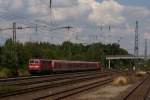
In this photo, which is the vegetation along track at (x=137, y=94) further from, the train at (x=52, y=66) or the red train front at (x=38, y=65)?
the train at (x=52, y=66)

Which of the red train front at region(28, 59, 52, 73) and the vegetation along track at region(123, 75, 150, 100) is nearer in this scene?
the vegetation along track at region(123, 75, 150, 100)

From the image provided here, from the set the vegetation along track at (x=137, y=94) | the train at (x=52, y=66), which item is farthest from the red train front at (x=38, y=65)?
the vegetation along track at (x=137, y=94)

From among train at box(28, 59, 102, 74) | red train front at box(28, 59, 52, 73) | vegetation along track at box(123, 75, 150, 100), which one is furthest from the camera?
train at box(28, 59, 102, 74)

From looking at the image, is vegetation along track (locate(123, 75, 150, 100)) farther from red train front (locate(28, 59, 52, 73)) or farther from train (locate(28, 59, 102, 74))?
train (locate(28, 59, 102, 74))

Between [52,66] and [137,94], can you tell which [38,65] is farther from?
[137,94]

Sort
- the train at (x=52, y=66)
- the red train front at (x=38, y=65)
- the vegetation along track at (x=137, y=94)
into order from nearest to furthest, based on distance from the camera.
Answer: the vegetation along track at (x=137, y=94)
the red train front at (x=38, y=65)
the train at (x=52, y=66)

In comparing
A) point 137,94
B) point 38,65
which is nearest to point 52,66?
point 38,65

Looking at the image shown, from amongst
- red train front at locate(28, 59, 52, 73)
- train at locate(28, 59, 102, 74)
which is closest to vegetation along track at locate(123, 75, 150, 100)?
red train front at locate(28, 59, 52, 73)

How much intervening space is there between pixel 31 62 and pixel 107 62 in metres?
103

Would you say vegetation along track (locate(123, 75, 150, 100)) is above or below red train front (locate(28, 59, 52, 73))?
below

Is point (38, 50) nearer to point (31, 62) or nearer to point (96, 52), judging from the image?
point (31, 62)

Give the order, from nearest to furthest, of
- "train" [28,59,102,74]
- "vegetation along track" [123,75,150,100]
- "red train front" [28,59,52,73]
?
1. "vegetation along track" [123,75,150,100]
2. "red train front" [28,59,52,73]
3. "train" [28,59,102,74]

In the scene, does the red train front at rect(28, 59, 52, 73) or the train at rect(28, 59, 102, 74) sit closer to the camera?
the red train front at rect(28, 59, 52, 73)

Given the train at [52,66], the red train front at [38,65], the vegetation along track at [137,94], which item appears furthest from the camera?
the train at [52,66]
